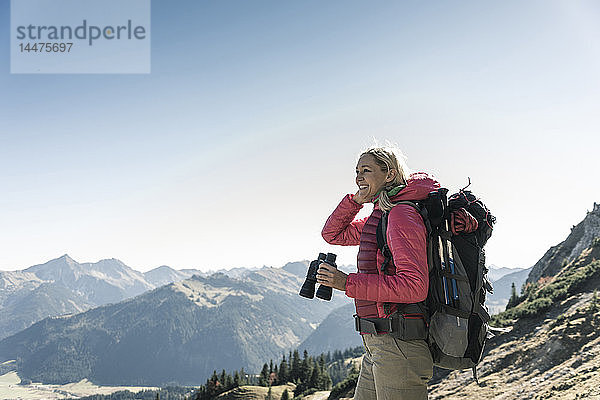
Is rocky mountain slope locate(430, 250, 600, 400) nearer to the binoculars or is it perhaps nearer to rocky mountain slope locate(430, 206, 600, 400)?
rocky mountain slope locate(430, 206, 600, 400)

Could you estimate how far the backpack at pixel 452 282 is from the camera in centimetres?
378

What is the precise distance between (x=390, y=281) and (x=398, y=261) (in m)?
0.19

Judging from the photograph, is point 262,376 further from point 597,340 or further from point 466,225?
point 466,225

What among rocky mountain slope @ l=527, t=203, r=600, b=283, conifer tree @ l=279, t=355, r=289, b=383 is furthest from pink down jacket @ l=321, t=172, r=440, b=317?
conifer tree @ l=279, t=355, r=289, b=383

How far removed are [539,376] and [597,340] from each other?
9.71 ft

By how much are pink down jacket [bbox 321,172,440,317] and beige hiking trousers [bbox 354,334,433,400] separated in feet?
1.00

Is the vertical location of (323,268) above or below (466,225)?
below

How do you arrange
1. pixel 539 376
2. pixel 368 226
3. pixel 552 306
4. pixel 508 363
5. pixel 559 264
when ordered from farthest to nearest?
1. pixel 559 264
2. pixel 552 306
3. pixel 508 363
4. pixel 539 376
5. pixel 368 226

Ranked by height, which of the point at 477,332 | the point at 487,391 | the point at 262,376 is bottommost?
the point at 262,376

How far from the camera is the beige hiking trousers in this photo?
3.71 m

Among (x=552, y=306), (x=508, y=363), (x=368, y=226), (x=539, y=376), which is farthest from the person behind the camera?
(x=552, y=306)

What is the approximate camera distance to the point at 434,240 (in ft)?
12.8

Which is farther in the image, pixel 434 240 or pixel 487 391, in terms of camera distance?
pixel 487 391

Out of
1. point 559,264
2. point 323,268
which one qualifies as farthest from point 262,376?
point 323,268
